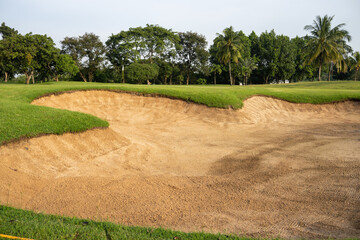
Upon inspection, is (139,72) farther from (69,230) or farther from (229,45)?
(69,230)

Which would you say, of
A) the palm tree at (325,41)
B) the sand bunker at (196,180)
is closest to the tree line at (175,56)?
the palm tree at (325,41)

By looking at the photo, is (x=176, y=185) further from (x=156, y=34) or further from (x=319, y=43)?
(x=156, y=34)

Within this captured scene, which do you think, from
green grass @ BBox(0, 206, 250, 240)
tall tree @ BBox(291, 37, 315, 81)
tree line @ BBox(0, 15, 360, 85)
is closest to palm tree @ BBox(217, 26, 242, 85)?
tree line @ BBox(0, 15, 360, 85)

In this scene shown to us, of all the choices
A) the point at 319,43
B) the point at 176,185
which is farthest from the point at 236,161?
the point at 319,43

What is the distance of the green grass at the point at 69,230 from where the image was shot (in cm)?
293

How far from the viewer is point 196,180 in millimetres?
6059

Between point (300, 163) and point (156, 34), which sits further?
point (156, 34)

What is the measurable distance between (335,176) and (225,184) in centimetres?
268

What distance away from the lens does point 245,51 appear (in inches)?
2361

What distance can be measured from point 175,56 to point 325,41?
33.4m

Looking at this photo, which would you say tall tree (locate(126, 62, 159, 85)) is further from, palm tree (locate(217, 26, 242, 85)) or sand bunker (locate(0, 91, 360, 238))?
sand bunker (locate(0, 91, 360, 238))

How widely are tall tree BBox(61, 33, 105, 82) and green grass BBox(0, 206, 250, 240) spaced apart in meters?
56.0

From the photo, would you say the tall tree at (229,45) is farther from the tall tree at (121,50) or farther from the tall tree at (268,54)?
the tall tree at (121,50)

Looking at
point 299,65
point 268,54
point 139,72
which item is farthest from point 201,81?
point 299,65
